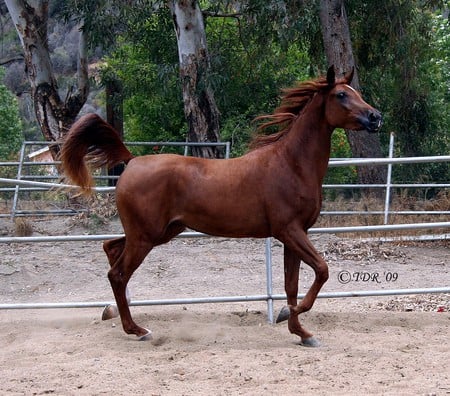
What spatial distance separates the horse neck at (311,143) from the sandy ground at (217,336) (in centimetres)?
Result: 144

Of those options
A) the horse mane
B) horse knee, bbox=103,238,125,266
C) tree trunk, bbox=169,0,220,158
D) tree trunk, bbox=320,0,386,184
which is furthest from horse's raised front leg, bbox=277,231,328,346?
tree trunk, bbox=320,0,386,184

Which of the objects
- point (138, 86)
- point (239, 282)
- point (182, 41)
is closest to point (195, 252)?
point (239, 282)

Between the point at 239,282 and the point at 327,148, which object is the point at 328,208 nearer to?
the point at 239,282

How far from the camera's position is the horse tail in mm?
6668

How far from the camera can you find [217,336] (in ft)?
21.3

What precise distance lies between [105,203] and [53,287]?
298cm

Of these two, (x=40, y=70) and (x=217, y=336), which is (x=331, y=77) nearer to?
(x=217, y=336)

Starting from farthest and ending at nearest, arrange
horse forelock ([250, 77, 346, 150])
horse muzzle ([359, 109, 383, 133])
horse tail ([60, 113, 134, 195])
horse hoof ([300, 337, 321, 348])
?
horse tail ([60, 113, 134, 195]) < horse forelock ([250, 77, 346, 150]) < horse hoof ([300, 337, 321, 348]) < horse muzzle ([359, 109, 383, 133])

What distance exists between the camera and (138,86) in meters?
18.0

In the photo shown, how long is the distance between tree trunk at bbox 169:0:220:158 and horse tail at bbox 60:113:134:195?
24.5ft

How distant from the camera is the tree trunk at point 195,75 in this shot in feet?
47.1

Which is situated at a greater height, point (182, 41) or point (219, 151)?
point (182, 41)

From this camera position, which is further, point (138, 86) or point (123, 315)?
point (138, 86)

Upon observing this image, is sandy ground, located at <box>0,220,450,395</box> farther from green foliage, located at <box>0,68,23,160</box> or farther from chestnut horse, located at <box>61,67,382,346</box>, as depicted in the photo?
green foliage, located at <box>0,68,23,160</box>
